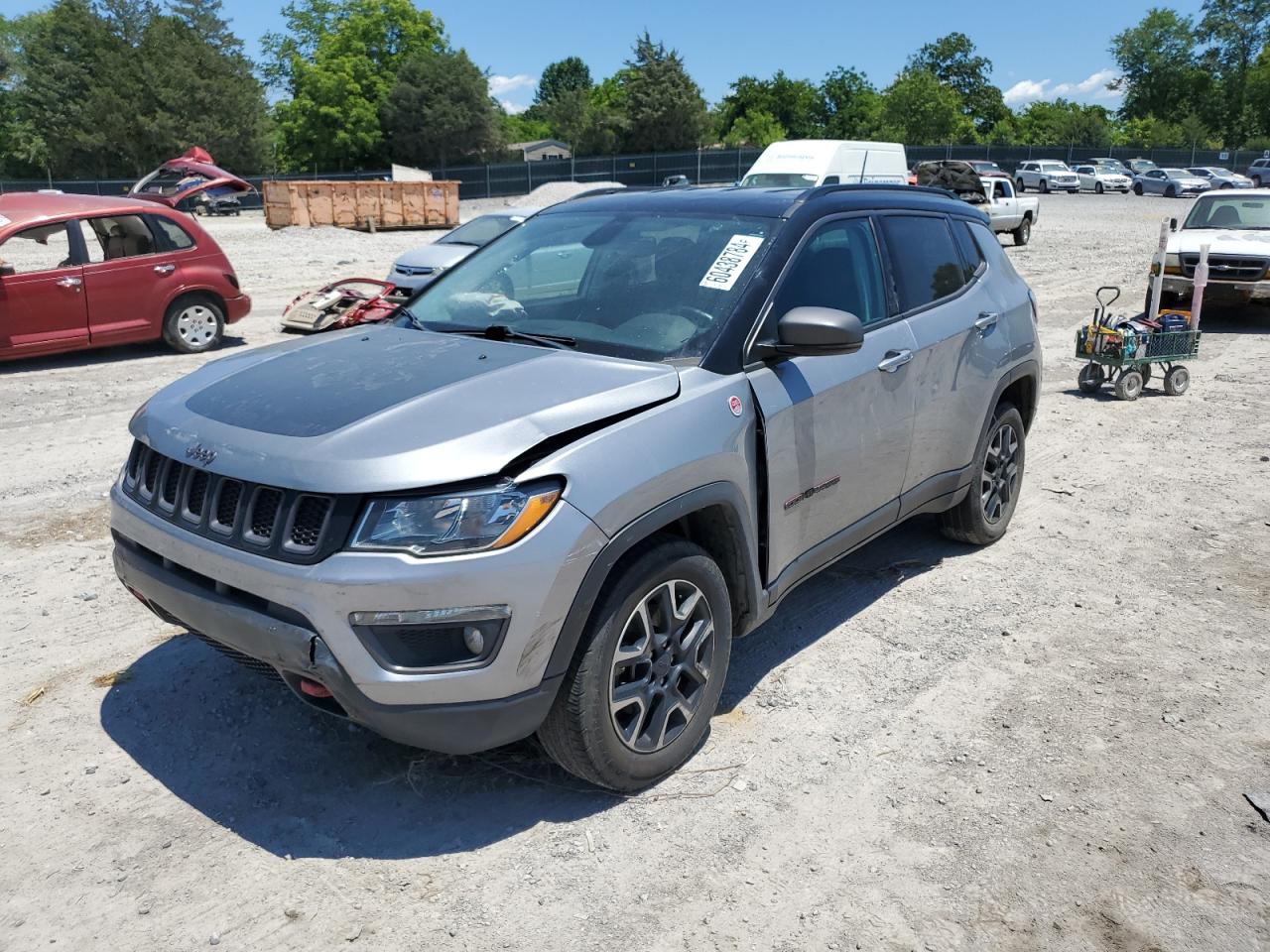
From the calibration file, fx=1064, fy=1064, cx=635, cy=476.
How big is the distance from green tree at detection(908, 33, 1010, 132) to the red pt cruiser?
10405 centimetres

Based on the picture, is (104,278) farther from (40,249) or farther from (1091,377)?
(1091,377)

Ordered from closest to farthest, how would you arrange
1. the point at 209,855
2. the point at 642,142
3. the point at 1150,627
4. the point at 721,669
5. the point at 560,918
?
the point at 560,918 < the point at 209,855 < the point at 721,669 < the point at 1150,627 < the point at 642,142

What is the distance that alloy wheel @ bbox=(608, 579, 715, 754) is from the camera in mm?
3352

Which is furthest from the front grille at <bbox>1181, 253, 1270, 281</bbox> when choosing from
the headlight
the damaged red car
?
the damaged red car

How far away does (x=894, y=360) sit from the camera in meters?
4.48

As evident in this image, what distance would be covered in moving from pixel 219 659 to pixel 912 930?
2898 mm

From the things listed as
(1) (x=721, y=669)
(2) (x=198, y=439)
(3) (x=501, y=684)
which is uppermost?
(2) (x=198, y=439)

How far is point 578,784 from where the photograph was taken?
3598mm

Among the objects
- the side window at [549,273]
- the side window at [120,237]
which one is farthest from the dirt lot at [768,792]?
the side window at [120,237]

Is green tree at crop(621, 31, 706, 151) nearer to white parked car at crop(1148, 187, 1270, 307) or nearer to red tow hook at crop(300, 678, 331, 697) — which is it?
white parked car at crop(1148, 187, 1270, 307)

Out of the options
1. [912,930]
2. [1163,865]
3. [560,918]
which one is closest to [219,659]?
[560,918]

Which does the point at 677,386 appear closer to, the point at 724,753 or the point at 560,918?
the point at 724,753

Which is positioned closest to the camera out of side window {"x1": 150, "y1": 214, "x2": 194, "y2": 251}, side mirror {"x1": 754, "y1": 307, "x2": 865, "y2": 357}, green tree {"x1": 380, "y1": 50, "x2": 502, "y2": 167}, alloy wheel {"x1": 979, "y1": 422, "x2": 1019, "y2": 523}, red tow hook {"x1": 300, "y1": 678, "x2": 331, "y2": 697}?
red tow hook {"x1": 300, "y1": 678, "x2": 331, "y2": 697}

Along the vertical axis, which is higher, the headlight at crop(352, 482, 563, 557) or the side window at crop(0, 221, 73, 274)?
the side window at crop(0, 221, 73, 274)
